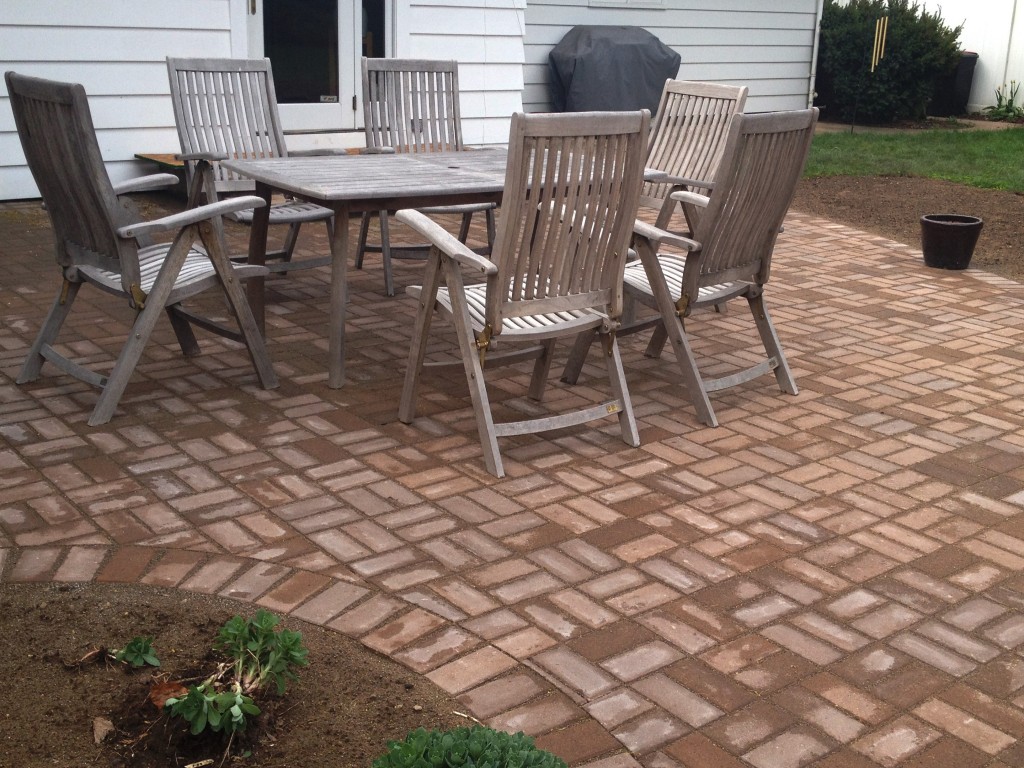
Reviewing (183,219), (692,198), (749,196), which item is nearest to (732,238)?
(749,196)

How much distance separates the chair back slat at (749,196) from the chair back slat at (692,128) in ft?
4.16

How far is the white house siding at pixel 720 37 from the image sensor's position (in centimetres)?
1162

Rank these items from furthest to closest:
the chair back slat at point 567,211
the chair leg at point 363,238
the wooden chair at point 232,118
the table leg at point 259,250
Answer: the chair leg at point 363,238
the wooden chair at point 232,118
the table leg at point 259,250
the chair back slat at point 567,211

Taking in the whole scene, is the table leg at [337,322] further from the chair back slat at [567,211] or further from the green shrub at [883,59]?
the green shrub at [883,59]

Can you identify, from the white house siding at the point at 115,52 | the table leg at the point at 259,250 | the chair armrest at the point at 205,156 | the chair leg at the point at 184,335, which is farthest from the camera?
the white house siding at the point at 115,52

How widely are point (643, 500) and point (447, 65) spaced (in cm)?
344

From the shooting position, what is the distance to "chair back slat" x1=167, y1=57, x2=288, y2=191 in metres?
5.52

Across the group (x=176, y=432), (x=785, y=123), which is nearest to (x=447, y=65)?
(x=785, y=123)

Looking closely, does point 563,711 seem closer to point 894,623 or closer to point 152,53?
point 894,623

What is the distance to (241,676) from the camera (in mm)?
2303

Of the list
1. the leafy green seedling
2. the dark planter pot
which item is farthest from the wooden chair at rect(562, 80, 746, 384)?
the leafy green seedling

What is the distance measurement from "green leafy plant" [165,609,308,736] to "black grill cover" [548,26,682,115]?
9181 millimetres

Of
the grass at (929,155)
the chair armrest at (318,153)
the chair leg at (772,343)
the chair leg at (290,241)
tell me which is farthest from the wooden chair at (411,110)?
→ the grass at (929,155)

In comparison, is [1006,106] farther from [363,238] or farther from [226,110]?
[226,110]
